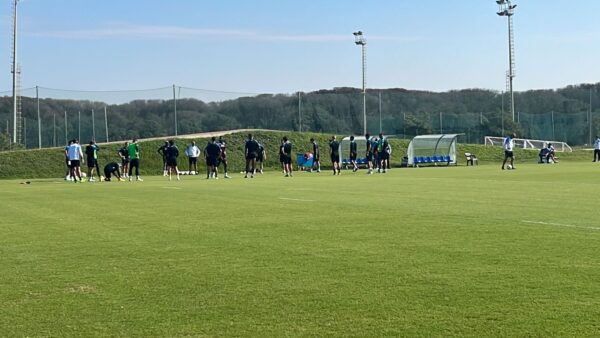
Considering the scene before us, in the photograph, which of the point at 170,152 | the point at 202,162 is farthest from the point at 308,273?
the point at 202,162

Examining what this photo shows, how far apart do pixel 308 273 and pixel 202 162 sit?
4516cm

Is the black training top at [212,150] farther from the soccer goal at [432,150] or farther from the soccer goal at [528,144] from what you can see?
the soccer goal at [528,144]

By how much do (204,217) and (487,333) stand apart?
8.79m

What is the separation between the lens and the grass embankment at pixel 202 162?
1908 inches

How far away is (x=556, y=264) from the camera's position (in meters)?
7.30

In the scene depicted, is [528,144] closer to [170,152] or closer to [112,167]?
[170,152]

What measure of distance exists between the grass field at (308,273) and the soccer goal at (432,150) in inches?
1456

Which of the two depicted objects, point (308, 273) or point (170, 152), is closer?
point (308, 273)

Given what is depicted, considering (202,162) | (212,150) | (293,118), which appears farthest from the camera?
(293,118)

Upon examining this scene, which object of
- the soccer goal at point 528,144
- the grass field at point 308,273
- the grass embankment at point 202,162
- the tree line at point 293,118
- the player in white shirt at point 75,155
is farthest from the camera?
the soccer goal at point 528,144

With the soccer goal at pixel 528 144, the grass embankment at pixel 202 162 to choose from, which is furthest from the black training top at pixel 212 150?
the soccer goal at pixel 528 144

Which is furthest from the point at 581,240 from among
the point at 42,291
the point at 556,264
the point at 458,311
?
the point at 42,291

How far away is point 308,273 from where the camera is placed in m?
7.23

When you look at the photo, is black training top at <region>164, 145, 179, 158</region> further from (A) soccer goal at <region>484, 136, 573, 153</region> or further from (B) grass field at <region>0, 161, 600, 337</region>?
(A) soccer goal at <region>484, 136, 573, 153</region>
